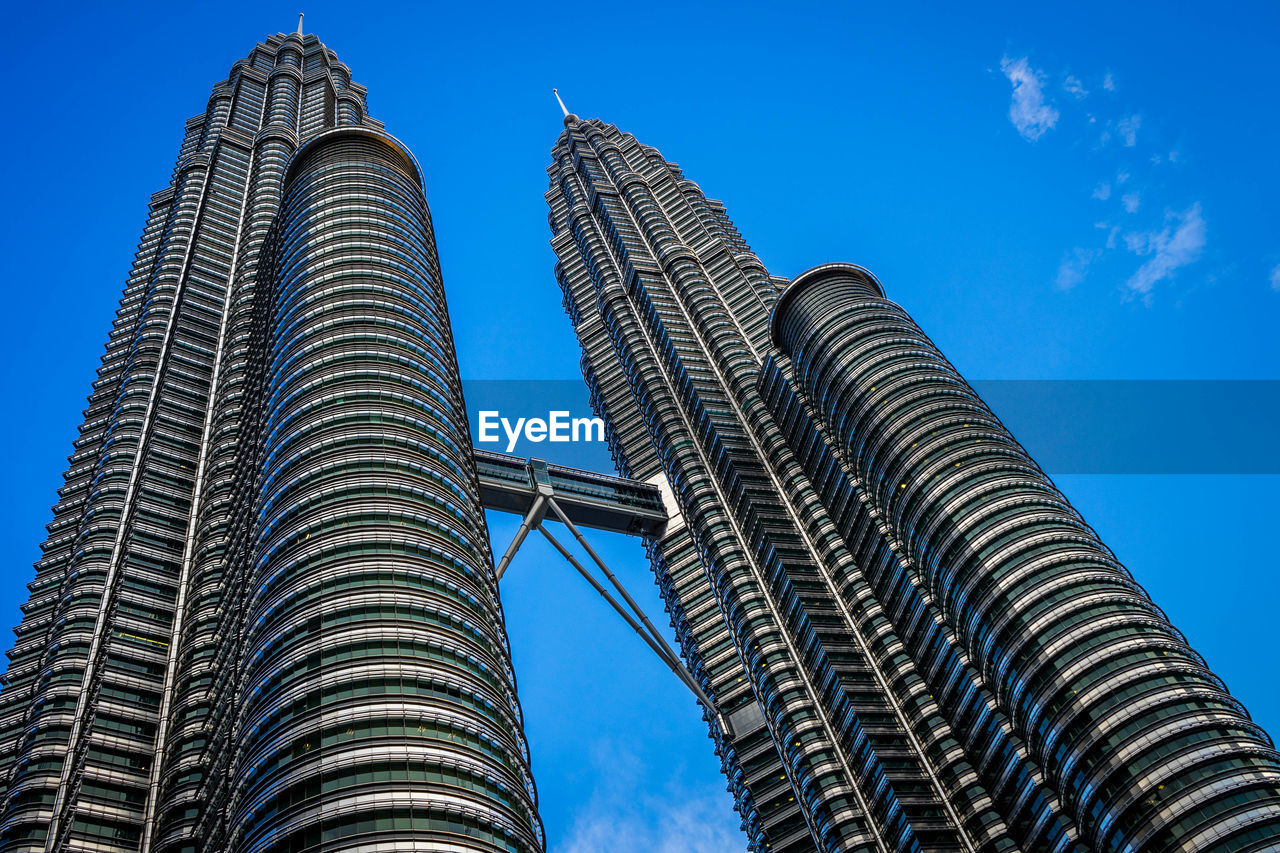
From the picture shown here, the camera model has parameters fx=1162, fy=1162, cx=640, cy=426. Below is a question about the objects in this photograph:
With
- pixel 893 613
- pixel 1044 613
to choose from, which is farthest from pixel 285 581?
pixel 893 613

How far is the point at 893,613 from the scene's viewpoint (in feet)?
316

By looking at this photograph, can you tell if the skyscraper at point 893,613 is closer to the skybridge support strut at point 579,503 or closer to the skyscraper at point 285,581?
the skybridge support strut at point 579,503

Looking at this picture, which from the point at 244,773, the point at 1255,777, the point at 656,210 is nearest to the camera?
the point at 244,773

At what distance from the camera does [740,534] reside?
385 ft

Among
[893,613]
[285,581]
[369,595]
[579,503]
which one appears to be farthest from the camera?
[579,503]

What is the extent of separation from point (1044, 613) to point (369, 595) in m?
44.3

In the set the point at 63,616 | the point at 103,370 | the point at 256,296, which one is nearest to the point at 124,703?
the point at 63,616

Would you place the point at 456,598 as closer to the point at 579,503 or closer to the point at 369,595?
the point at 369,595

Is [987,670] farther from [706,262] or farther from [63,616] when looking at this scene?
[706,262]

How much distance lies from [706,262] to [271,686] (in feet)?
347

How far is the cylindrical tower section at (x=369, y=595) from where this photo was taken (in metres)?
55.3

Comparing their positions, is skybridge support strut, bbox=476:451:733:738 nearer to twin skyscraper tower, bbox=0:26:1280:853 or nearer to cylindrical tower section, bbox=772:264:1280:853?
twin skyscraper tower, bbox=0:26:1280:853

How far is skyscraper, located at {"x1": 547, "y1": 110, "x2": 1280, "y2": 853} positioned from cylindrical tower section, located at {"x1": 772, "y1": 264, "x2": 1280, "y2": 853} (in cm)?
17

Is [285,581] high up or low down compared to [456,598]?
up
